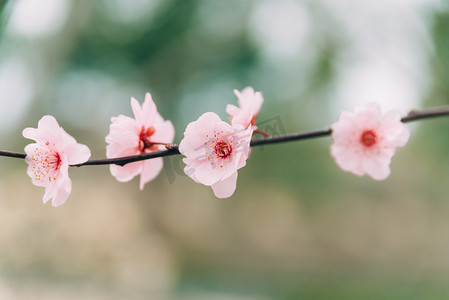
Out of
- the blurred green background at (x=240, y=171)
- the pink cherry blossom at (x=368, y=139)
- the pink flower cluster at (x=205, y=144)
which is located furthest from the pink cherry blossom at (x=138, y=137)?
the blurred green background at (x=240, y=171)

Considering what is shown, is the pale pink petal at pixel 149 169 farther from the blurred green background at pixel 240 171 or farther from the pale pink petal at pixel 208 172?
the blurred green background at pixel 240 171

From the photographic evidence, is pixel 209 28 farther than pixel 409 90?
Yes

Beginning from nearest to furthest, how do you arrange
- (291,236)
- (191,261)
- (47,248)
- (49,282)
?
(47,248)
(49,282)
(191,261)
(291,236)

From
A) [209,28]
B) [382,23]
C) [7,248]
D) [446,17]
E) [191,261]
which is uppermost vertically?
[209,28]

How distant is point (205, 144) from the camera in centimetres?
47

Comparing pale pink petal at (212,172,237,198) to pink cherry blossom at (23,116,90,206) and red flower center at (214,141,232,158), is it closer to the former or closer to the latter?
red flower center at (214,141,232,158)

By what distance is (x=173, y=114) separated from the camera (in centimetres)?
484

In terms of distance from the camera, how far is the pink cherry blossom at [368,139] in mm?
500

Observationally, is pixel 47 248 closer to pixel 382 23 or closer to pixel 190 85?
pixel 190 85

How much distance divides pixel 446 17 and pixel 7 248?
3.41 metres

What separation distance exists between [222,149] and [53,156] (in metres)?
0.22

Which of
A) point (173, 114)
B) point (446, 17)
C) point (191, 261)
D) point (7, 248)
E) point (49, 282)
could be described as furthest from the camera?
point (191, 261)

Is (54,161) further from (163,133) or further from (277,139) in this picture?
(277,139)

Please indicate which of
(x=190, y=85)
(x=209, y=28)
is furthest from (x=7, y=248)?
(x=209, y=28)
